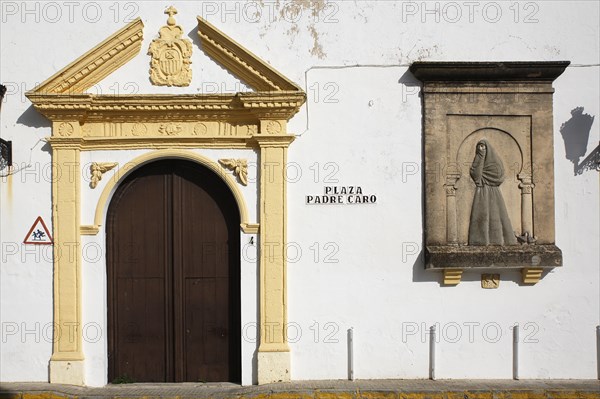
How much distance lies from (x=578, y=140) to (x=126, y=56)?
6.16 m

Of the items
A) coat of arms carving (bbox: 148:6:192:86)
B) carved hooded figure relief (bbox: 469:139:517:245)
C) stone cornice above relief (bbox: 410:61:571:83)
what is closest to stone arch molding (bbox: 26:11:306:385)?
coat of arms carving (bbox: 148:6:192:86)

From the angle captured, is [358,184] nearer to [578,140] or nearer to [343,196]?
[343,196]

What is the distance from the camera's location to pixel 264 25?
8.59 meters

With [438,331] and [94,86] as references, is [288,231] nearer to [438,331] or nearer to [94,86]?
[438,331]

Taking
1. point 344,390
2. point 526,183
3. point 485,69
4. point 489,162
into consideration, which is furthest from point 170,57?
point 526,183

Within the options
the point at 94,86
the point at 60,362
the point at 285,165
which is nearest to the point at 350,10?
the point at 285,165

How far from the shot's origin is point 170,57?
8539 millimetres

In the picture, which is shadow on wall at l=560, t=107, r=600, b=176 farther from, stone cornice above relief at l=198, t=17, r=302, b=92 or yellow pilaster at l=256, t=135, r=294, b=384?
yellow pilaster at l=256, t=135, r=294, b=384

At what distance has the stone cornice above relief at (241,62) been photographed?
834 centimetres

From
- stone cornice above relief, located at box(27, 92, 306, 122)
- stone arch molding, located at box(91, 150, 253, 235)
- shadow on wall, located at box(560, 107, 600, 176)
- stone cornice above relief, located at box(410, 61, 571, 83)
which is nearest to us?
stone cornice above relief, located at box(27, 92, 306, 122)

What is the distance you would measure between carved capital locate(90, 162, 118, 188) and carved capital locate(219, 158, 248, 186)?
1481 millimetres

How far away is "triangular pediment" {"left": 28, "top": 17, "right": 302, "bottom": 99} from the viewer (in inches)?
328

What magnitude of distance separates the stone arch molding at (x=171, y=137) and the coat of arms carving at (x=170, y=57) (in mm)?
260

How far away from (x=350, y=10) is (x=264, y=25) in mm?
1179
